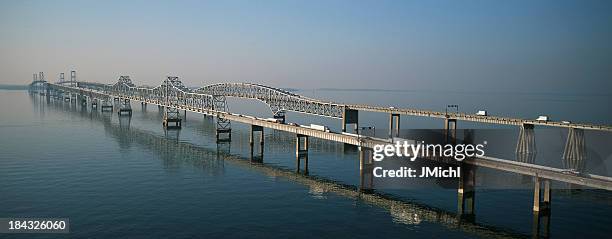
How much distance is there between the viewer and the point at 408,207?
5397cm

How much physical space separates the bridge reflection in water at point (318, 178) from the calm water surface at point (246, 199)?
0.31 m

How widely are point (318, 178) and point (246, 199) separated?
1643 cm

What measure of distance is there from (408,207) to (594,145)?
80.4m

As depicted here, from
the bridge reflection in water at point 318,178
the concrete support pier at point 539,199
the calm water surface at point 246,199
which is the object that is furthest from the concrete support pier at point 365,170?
the concrete support pier at point 539,199

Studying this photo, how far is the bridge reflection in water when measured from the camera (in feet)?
159

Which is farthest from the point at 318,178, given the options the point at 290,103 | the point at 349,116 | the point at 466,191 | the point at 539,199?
the point at 290,103

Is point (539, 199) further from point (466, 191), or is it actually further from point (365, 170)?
point (365, 170)

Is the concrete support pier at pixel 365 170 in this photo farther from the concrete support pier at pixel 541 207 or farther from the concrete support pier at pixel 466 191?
the concrete support pier at pixel 541 207

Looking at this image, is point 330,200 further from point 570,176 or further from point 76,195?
point 76,195

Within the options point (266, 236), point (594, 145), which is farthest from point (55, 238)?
point (594, 145)

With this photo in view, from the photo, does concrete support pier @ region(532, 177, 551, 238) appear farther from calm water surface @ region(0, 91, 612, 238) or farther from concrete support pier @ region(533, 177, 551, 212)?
calm water surface @ region(0, 91, 612, 238)

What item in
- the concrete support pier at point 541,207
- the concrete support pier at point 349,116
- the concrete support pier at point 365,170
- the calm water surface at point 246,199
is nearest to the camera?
the calm water surface at point 246,199

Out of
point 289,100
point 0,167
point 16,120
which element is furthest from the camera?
point 289,100

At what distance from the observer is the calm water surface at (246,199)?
45.8 meters
